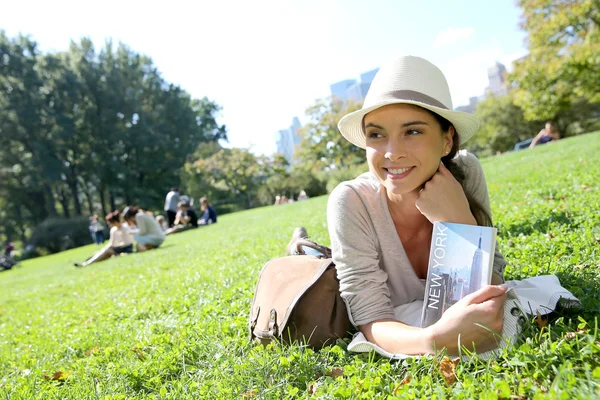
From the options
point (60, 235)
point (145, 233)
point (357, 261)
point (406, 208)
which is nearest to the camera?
point (357, 261)

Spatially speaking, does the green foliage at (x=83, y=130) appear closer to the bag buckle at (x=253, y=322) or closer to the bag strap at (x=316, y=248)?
the bag strap at (x=316, y=248)

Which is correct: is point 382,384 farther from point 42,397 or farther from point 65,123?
point 65,123

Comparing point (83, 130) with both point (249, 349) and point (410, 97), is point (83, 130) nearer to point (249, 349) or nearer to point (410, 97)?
point (249, 349)

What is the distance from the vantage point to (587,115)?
44875 millimetres

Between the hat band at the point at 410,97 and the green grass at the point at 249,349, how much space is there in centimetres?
122

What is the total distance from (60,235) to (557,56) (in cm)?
3648

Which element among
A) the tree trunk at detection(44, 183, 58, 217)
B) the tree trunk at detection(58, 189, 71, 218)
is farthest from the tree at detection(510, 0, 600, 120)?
the tree trunk at detection(58, 189, 71, 218)

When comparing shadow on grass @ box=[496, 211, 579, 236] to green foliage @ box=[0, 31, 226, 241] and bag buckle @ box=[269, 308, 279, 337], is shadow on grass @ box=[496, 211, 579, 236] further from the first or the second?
green foliage @ box=[0, 31, 226, 241]

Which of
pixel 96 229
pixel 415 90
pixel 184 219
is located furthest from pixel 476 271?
pixel 96 229

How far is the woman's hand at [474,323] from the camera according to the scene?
1.98 meters

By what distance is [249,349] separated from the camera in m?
2.84

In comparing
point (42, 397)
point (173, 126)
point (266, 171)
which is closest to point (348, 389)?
point (42, 397)

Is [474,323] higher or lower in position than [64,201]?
lower

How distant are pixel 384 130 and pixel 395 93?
202mm
